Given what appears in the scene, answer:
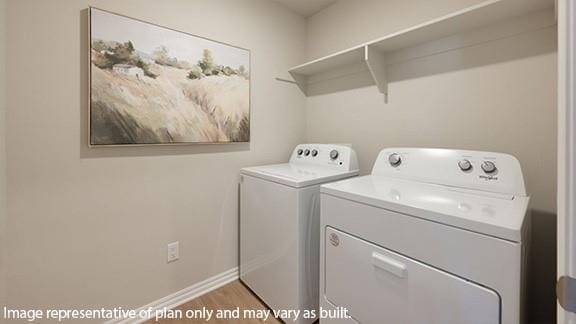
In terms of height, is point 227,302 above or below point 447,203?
below

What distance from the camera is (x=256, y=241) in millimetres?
1747

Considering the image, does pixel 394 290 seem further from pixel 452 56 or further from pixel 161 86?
pixel 161 86

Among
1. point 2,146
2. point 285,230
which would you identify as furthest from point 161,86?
point 285,230

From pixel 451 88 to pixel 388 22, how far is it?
2.14ft

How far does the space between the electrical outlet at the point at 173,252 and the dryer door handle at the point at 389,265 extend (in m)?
1.26

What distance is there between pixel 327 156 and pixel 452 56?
970mm

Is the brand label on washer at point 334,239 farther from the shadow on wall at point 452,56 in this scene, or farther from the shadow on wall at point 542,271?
the shadow on wall at point 452,56

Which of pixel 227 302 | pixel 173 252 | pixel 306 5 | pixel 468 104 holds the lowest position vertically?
pixel 227 302

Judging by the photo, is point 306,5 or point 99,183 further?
point 306,5

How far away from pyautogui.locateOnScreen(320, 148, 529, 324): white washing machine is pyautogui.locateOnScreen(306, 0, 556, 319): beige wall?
268mm

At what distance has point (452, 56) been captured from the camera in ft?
4.77

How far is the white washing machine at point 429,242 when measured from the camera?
75 cm

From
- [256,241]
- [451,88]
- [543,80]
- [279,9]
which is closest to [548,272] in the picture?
[543,80]

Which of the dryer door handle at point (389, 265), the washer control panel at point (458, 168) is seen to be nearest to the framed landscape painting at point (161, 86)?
the washer control panel at point (458, 168)
